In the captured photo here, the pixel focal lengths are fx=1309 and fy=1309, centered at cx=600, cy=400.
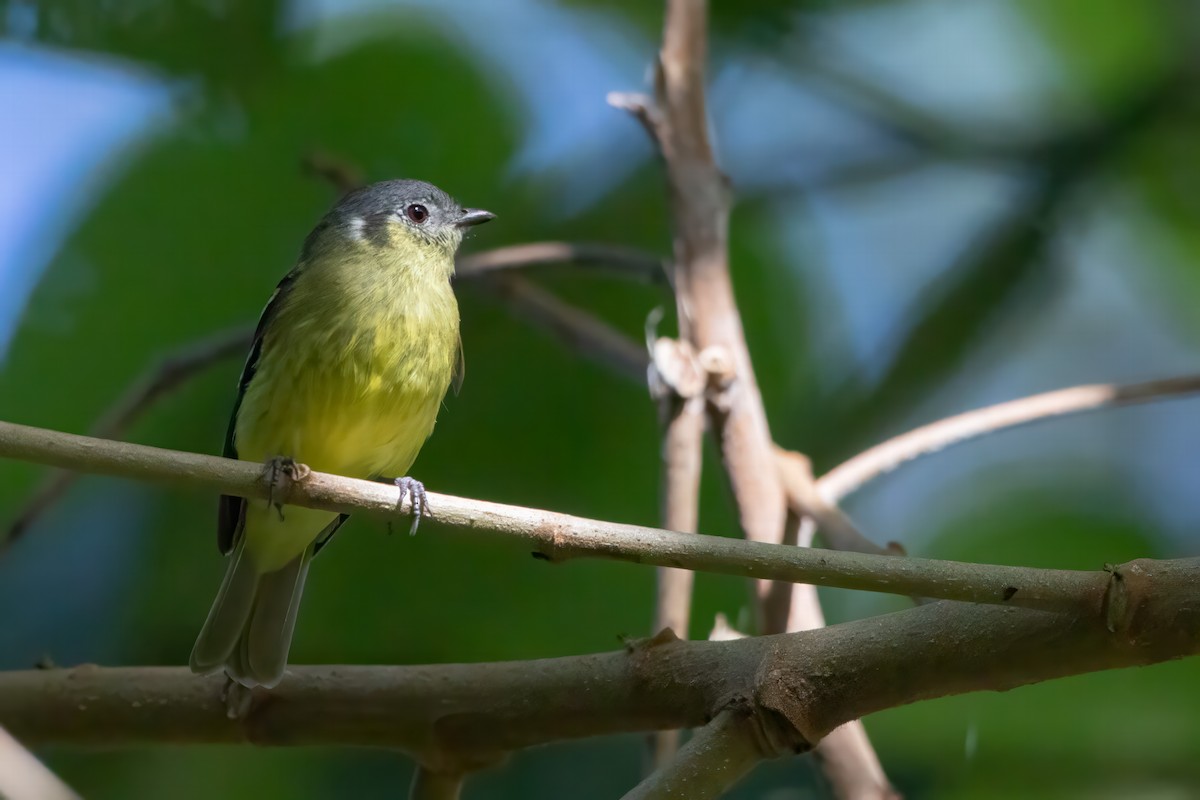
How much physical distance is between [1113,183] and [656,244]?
177 centimetres

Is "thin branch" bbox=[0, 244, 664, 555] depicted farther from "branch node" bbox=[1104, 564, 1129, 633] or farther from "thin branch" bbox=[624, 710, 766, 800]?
"branch node" bbox=[1104, 564, 1129, 633]

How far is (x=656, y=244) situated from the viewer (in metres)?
4.95

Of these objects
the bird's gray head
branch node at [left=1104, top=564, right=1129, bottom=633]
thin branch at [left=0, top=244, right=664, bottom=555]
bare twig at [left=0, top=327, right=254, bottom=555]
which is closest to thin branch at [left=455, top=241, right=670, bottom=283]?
thin branch at [left=0, top=244, right=664, bottom=555]

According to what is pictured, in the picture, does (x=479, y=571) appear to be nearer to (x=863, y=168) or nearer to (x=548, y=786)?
(x=548, y=786)

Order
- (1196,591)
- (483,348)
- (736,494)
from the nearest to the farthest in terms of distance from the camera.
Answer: (1196,591)
(736,494)
(483,348)

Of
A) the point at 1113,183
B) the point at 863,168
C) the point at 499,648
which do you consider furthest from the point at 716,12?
the point at 499,648

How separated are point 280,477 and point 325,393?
118cm

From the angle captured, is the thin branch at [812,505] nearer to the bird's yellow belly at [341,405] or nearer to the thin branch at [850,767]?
the thin branch at [850,767]

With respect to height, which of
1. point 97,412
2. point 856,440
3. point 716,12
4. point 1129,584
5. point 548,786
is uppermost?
point 716,12

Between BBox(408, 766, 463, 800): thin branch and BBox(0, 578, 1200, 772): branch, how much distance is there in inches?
0.8

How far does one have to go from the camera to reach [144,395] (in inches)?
142

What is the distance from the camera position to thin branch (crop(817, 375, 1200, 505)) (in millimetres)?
3027

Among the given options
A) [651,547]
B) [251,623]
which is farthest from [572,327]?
Answer: [651,547]

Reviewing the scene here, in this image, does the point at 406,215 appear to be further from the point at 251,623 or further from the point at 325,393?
the point at 251,623
